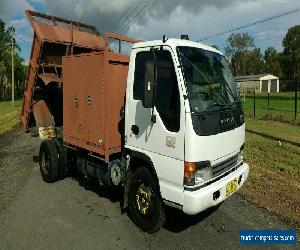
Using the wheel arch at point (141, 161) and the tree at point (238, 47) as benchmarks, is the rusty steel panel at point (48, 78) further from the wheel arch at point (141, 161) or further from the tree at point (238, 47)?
the tree at point (238, 47)

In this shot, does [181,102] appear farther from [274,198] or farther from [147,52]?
[274,198]

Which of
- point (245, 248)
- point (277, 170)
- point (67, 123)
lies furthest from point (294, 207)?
point (67, 123)

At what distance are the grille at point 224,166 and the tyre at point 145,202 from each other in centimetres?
87

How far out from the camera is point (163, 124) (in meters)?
4.94

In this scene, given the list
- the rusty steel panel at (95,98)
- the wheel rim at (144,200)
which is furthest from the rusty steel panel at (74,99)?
the wheel rim at (144,200)

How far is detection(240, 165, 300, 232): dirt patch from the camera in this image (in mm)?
6137

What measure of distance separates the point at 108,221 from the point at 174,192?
1564 mm

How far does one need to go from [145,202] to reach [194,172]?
3.74 ft

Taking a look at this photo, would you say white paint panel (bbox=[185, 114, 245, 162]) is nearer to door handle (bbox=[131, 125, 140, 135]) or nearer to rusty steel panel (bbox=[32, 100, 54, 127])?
door handle (bbox=[131, 125, 140, 135])

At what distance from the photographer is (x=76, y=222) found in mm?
5777

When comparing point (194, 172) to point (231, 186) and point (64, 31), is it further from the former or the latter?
point (64, 31)

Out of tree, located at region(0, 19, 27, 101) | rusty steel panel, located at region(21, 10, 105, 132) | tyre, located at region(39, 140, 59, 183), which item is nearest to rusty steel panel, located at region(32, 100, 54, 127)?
rusty steel panel, located at region(21, 10, 105, 132)

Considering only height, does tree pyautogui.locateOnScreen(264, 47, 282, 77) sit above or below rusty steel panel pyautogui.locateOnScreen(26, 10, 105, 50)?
above

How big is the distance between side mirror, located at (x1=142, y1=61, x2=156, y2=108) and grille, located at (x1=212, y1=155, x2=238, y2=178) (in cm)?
127
